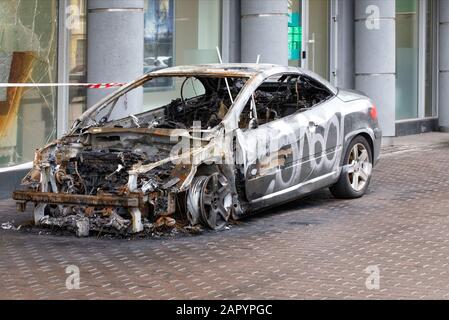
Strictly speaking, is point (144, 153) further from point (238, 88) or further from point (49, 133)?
point (49, 133)

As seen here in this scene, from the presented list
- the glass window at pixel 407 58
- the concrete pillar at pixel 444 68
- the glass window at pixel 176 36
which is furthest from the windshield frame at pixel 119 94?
the concrete pillar at pixel 444 68

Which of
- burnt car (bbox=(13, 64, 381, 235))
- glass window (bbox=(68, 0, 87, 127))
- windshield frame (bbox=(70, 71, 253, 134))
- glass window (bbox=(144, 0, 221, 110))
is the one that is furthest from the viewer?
glass window (bbox=(144, 0, 221, 110))

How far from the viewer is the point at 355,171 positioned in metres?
12.5

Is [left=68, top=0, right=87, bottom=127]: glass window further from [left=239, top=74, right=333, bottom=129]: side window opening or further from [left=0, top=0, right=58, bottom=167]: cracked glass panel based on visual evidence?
[left=239, top=74, right=333, bottom=129]: side window opening

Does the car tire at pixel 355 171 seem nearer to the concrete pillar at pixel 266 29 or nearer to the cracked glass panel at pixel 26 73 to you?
the cracked glass panel at pixel 26 73

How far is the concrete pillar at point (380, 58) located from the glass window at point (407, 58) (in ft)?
7.72

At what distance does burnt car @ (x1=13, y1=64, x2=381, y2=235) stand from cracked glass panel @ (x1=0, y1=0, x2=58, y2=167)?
5.63ft

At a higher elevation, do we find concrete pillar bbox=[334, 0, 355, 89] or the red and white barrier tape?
concrete pillar bbox=[334, 0, 355, 89]

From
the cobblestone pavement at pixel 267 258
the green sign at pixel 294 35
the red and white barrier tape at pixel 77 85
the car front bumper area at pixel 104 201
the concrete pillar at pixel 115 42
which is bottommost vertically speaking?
the cobblestone pavement at pixel 267 258

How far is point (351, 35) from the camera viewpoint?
67.4ft

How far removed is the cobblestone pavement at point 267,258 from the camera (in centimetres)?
794

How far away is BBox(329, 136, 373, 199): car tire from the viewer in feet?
40.4

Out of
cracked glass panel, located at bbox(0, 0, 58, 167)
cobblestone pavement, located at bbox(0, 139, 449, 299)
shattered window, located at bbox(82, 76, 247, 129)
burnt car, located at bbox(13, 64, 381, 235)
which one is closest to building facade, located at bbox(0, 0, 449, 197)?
cracked glass panel, located at bbox(0, 0, 58, 167)

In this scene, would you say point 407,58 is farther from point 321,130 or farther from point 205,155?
point 205,155
